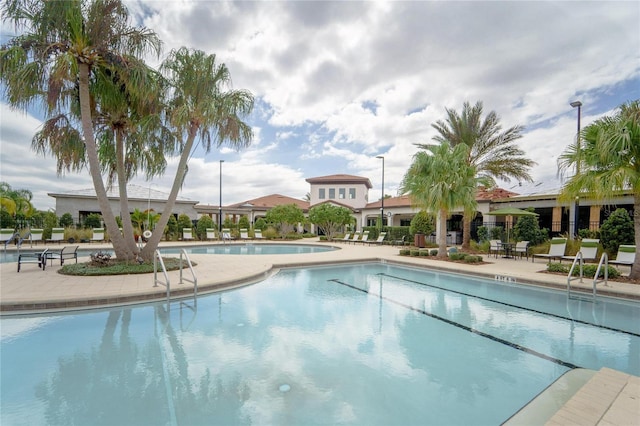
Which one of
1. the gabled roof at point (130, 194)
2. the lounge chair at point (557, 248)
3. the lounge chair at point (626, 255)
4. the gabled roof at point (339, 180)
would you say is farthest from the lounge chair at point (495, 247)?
the gabled roof at point (130, 194)

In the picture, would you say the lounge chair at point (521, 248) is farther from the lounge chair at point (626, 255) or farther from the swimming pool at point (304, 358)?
the swimming pool at point (304, 358)

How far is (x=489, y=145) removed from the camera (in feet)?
55.8

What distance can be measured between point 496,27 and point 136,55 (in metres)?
11.8

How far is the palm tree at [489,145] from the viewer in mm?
16609

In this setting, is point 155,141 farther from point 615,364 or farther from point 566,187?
point 566,187

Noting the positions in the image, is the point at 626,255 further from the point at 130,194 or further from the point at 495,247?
the point at 130,194

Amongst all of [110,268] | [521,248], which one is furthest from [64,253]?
[521,248]

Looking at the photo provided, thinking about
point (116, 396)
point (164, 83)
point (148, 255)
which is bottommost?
point (116, 396)

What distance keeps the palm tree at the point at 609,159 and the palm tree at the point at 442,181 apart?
388 centimetres

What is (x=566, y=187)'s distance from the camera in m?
9.26

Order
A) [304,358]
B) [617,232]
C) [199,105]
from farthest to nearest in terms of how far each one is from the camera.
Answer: [617,232], [199,105], [304,358]

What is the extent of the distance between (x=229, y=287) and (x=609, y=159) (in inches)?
440

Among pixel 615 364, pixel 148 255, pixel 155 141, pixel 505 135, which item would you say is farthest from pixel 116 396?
pixel 505 135

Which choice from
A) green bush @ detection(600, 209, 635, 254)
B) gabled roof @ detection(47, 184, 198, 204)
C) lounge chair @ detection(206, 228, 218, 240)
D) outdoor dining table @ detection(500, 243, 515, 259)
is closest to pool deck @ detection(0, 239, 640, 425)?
outdoor dining table @ detection(500, 243, 515, 259)
